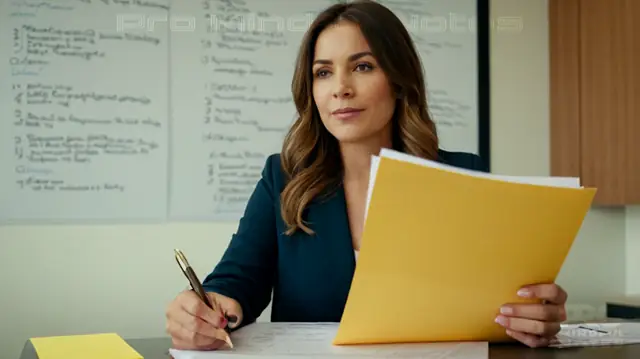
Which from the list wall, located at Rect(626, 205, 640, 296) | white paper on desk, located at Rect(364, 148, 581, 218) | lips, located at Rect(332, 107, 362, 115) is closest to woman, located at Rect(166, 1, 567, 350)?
lips, located at Rect(332, 107, 362, 115)

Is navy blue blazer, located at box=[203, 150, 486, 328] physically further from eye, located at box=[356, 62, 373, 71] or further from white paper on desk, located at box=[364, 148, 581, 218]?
white paper on desk, located at box=[364, 148, 581, 218]

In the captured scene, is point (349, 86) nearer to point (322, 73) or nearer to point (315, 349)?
point (322, 73)

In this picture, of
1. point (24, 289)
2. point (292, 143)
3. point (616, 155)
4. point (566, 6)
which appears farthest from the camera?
point (566, 6)

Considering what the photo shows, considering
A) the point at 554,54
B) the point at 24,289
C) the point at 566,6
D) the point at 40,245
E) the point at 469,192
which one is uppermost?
the point at 566,6

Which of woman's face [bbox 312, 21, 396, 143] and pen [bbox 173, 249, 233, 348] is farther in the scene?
woman's face [bbox 312, 21, 396, 143]

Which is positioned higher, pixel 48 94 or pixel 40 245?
pixel 48 94

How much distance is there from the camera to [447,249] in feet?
2.62

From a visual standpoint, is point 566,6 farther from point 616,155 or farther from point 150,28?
point 150,28

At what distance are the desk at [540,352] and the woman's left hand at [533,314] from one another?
0.07 ft

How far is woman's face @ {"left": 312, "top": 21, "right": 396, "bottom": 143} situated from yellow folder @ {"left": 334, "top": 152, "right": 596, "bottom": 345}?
0.43 metres

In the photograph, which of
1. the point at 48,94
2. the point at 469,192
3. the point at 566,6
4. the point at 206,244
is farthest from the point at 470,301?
the point at 566,6

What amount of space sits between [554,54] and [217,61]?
131 centimetres

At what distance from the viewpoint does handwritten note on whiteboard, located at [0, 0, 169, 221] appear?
7.03ft

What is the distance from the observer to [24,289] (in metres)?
2.14
